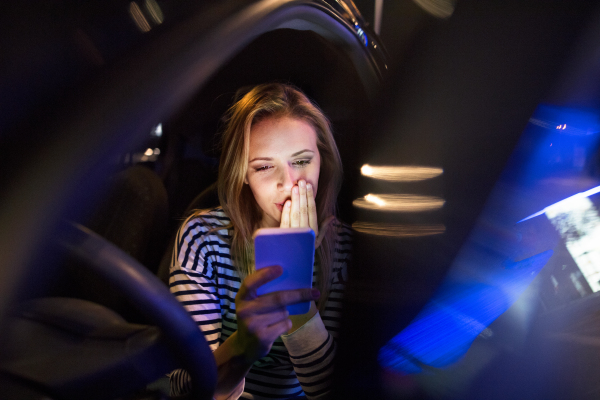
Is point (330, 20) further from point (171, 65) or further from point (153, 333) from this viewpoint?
point (153, 333)

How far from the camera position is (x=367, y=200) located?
881 mm

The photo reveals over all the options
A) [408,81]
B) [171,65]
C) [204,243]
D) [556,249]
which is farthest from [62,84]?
[556,249]

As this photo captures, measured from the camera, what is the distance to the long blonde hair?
740 mm

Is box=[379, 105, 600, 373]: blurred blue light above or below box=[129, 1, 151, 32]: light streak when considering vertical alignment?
below

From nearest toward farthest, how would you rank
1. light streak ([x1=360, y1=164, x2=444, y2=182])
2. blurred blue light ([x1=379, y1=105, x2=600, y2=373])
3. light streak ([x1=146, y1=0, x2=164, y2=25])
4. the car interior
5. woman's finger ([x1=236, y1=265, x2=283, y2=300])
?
the car interior, light streak ([x1=146, y1=0, x2=164, y2=25]), woman's finger ([x1=236, y1=265, x2=283, y2=300]), blurred blue light ([x1=379, y1=105, x2=600, y2=373]), light streak ([x1=360, y1=164, x2=444, y2=182])

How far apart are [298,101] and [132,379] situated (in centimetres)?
63

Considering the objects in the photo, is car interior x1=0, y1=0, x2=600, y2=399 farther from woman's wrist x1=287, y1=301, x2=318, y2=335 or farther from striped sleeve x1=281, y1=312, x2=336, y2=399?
woman's wrist x1=287, y1=301, x2=318, y2=335

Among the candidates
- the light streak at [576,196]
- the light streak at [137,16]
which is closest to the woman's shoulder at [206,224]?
the light streak at [137,16]

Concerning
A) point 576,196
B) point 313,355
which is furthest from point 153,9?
point 576,196

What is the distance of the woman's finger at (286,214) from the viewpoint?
675 millimetres

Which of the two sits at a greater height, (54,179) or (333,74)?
(333,74)

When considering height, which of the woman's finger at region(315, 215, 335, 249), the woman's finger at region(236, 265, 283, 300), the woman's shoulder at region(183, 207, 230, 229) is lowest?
the woman's finger at region(236, 265, 283, 300)

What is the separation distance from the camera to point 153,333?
0.41 meters

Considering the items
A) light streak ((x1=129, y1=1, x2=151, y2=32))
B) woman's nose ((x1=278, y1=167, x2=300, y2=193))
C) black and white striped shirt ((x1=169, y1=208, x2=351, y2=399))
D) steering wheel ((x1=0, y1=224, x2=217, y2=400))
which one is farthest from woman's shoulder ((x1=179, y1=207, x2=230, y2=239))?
light streak ((x1=129, y1=1, x2=151, y2=32))
